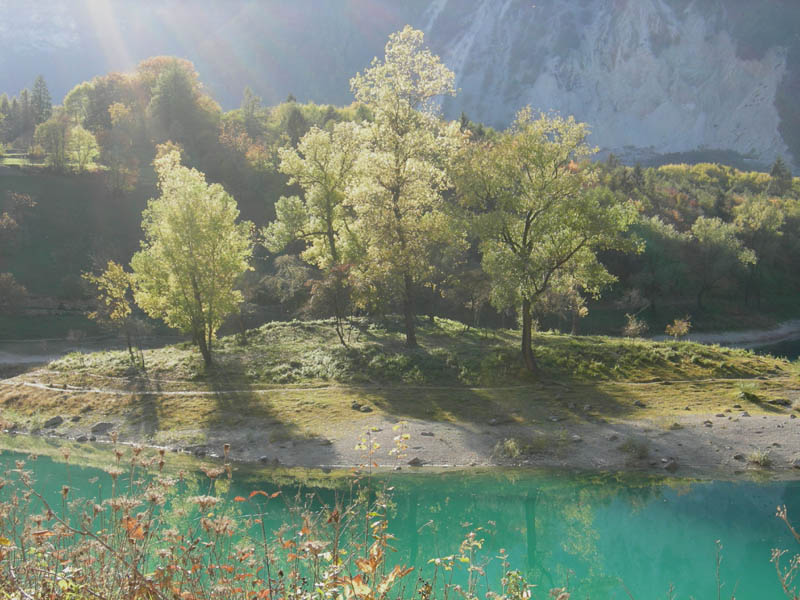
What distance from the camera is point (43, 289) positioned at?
204 feet

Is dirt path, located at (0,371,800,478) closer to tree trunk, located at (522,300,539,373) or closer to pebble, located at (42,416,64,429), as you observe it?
pebble, located at (42,416,64,429)

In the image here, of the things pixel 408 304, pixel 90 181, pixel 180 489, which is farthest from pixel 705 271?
pixel 90 181

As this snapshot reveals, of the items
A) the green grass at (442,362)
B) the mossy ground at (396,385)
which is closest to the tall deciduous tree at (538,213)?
the green grass at (442,362)

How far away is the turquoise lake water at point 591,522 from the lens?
13914mm

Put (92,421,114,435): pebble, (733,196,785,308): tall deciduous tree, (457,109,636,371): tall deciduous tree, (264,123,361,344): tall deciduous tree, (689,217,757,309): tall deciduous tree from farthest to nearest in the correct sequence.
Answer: (733,196,785,308): tall deciduous tree < (689,217,757,309): tall deciduous tree < (264,123,361,344): tall deciduous tree < (457,109,636,371): tall deciduous tree < (92,421,114,435): pebble

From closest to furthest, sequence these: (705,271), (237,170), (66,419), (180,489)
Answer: (180,489) < (66,419) < (705,271) < (237,170)

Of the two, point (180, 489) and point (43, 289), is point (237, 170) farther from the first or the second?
point (180, 489)

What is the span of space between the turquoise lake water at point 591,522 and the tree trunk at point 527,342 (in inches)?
391

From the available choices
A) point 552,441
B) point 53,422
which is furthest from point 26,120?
point 552,441

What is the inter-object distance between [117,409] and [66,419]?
2.55 meters

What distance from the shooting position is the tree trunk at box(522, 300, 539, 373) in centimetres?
3016

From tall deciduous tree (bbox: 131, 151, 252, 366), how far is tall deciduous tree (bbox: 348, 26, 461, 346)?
7856 millimetres

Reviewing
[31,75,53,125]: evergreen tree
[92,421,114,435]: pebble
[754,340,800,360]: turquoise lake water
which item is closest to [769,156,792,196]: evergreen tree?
[754,340,800,360]: turquoise lake water

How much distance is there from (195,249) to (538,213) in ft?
61.3
